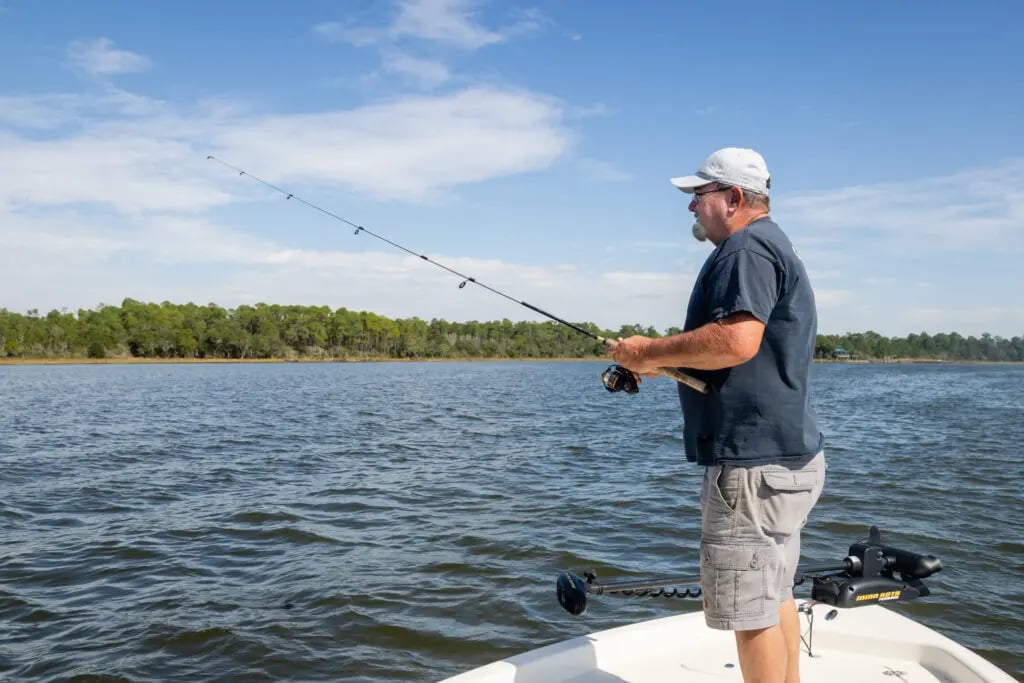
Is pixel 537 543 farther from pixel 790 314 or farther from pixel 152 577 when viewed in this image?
pixel 790 314

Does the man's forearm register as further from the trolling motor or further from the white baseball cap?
the trolling motor

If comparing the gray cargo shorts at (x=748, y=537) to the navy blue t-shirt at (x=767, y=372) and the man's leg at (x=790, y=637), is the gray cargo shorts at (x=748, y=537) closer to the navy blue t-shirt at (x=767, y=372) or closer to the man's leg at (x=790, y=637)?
the navy blue t-shirt at (x=767, y=372)

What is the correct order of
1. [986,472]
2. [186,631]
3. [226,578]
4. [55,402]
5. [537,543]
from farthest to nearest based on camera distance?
1. [55,402]
2. [986,472]
3. [537,543]
4. [226,578]
5. [186,631]

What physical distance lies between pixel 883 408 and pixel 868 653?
1142 inches

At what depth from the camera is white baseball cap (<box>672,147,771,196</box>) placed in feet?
9.23

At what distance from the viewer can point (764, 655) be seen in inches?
109

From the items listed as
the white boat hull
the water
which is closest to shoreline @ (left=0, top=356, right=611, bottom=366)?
the water

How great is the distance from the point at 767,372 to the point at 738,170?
0.74m

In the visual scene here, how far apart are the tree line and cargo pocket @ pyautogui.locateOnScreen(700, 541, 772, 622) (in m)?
99.9

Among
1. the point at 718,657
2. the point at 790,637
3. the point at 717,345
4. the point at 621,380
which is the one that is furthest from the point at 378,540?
the point at 717,345

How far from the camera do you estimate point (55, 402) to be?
29.2 meters

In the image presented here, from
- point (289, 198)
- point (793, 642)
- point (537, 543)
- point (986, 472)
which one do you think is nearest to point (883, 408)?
point (986, 472)

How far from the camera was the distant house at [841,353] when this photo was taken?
18275 cm

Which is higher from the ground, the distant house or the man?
the distant house
